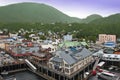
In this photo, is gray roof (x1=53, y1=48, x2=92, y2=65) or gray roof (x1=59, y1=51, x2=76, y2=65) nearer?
gray roof (x1=59, y1=51, x2=76, y2=65)

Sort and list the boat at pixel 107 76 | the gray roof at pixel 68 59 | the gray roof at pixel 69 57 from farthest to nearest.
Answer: the gray roof at pixel 69 57 → the gray roof at pixel 68 59 → the boat at pixel 107 76

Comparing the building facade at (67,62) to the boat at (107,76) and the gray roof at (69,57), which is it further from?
the boat at (107,76)

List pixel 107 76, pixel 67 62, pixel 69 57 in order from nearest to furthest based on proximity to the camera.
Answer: pixel 67 62
pixel 107 76
pixel 69 57

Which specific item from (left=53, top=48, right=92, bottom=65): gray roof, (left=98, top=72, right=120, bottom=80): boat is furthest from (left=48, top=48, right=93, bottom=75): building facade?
(left=98, top=72, right=120, bottom=80): boat

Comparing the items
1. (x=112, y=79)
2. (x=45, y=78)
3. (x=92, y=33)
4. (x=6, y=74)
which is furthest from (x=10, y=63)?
(x=92, y=33)

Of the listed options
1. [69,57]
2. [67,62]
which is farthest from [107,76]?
[67,62]

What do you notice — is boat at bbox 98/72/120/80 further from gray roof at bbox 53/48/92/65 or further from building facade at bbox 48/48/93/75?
gray roof at bbox 53/48/92/65

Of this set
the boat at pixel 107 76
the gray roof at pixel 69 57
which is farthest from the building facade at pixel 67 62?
the boat at pixel 107 76

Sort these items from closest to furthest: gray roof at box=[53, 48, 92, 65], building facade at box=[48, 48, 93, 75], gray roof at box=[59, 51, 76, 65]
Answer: building facade at box=[48, 48, 93, 75]
gray roof at box=[59, 51, 76, 65]
gray roof at box=[53, 48, 92, 65]

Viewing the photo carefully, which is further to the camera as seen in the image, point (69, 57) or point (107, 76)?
point (69, 57)

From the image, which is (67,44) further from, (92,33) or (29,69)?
(92,33)

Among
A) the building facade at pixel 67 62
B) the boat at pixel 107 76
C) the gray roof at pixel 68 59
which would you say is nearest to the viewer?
the boat at pixel 107 76

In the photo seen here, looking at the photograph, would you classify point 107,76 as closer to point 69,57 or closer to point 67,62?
point 69,57
